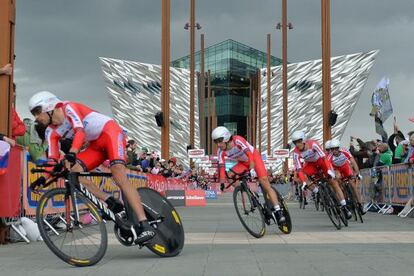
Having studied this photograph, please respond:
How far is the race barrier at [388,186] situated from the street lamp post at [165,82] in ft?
44.4

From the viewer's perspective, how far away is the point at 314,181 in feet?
38.5

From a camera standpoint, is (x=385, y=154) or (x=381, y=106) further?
(x=381, y=106)

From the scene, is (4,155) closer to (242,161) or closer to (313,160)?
(242,161)

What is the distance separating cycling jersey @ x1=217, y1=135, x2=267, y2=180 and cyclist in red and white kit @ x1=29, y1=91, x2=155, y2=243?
345 centimetres

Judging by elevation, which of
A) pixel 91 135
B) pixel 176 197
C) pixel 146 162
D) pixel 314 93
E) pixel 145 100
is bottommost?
pixel 176 197

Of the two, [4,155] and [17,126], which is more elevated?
[17,126]

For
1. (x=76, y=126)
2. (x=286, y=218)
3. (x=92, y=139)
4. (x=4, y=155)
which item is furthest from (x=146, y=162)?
(x=76, y=126)

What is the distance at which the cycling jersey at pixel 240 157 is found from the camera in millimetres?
9984

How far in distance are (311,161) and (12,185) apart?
5471mm

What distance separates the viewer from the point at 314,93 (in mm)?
108688

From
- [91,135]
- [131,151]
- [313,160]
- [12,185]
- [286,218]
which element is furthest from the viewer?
[131,151]

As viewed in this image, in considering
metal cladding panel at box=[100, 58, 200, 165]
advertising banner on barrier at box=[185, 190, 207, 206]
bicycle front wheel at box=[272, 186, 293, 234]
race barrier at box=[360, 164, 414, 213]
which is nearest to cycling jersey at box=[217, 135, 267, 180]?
bicycle front wheel at box=[272, 186, 293, 234]

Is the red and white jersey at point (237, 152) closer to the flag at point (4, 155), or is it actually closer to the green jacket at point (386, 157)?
the flag at point (4, 155)

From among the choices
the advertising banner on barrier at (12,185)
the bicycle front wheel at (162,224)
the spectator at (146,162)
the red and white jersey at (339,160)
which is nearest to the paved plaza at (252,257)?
the bicycle front wheel at (162,224)
